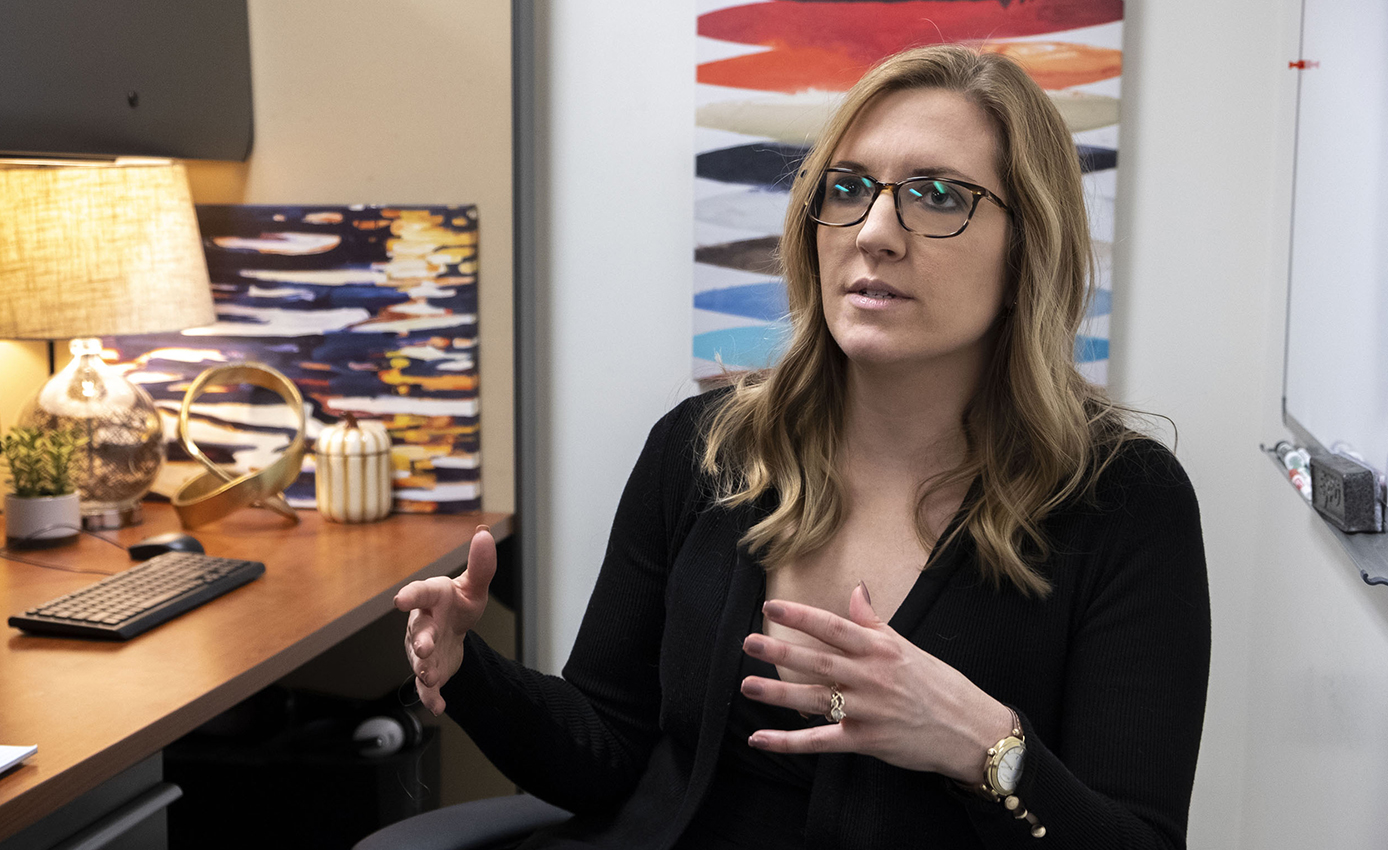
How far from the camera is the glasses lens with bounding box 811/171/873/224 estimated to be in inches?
47.0

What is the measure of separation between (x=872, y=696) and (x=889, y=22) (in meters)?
1.31

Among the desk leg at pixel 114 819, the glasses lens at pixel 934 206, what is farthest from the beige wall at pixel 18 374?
the glasses lens at pixel 934 206

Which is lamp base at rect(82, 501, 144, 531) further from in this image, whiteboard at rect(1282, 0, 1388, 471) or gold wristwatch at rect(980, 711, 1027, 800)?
whiteboard at rect(1282, 0, 1388, 471)

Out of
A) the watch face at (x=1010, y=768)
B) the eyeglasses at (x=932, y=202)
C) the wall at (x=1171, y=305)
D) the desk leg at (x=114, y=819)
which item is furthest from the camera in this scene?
→ the wall at (x=1171, y=305)

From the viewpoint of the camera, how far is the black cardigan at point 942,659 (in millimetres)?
1053

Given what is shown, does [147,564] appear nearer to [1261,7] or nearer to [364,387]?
[364,387]

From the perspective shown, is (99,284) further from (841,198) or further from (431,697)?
(841,198)

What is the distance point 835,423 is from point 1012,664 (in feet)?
1.11

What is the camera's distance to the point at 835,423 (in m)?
1.31

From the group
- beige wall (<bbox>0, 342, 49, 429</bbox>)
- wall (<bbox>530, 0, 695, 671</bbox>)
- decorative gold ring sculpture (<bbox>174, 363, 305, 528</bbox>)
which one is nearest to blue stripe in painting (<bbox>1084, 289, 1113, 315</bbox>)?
wall (<bbox>530, 0, 695, 671</bbox>)

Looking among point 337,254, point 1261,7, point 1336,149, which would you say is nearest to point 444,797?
point 337,254

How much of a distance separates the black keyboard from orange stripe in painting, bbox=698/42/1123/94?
1.07 metres

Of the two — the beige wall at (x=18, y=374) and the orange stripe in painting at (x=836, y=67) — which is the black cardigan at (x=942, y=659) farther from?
the beige wall at (x=18, y=374)

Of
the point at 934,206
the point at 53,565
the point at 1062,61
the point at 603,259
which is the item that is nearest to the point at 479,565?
the point at 934,206
